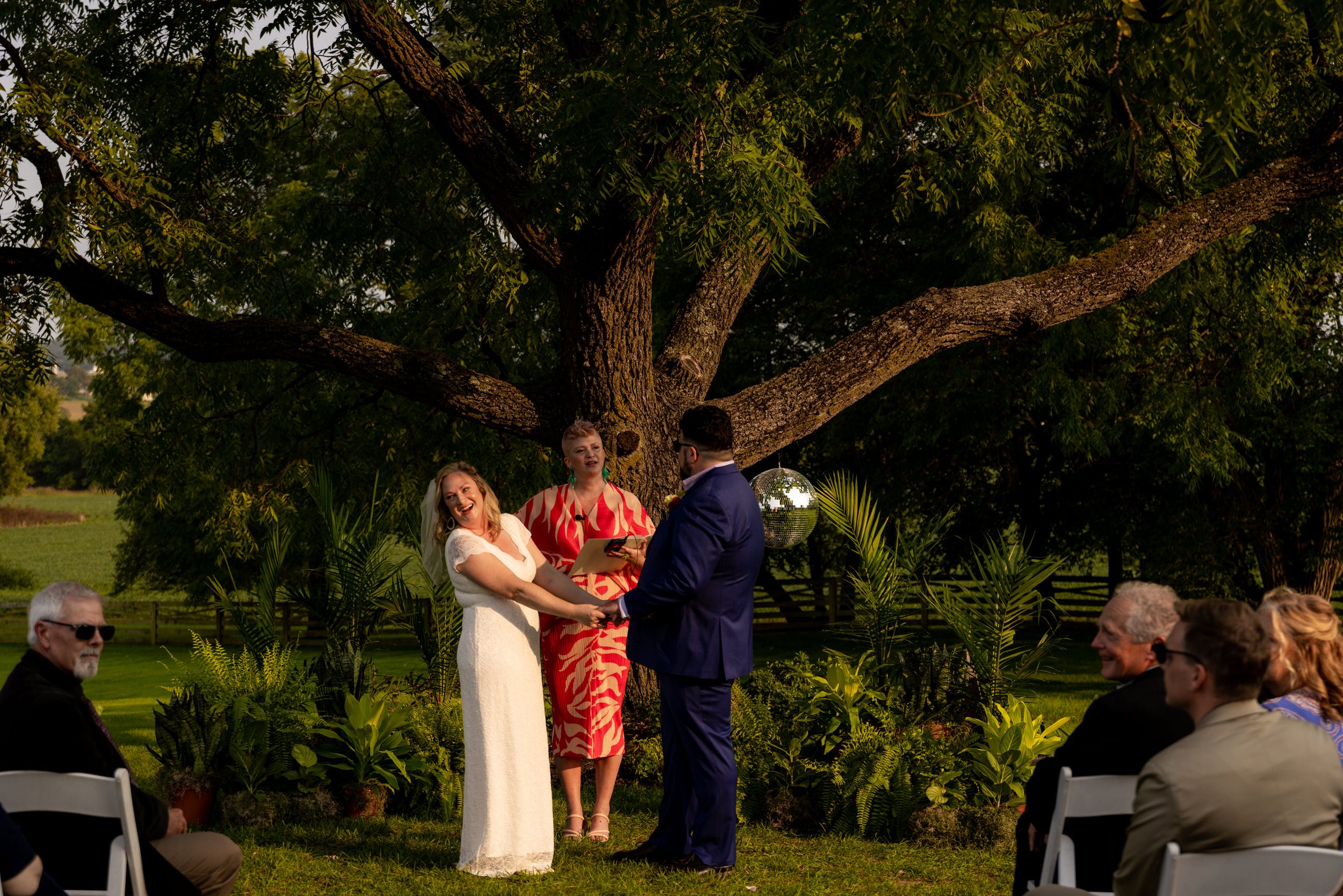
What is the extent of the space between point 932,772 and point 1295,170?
7353 mm

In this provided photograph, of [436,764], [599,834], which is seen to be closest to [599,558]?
[599,834]

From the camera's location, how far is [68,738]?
4043 mm

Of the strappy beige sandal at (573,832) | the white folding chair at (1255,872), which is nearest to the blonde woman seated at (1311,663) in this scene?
the white folding chair at (1255,872)

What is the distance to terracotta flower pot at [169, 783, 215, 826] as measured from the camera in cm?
768

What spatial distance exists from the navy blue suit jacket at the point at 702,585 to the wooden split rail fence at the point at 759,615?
17.5 metres

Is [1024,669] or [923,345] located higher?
[923,345]

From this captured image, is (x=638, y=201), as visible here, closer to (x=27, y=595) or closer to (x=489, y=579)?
(x=489, y=579)

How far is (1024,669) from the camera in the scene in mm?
7930

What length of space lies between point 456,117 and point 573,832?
222 inches

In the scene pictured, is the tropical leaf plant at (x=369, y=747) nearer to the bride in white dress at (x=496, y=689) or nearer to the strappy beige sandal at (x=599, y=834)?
the strappy beige sandal at (x=599, y=834)

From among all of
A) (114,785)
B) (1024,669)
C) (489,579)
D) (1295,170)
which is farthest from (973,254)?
(114,785)

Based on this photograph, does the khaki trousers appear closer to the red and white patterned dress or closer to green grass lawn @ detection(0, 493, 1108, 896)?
green grass lawn @ detection(0, 493, 1108, 896)

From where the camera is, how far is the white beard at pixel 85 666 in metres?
4.17

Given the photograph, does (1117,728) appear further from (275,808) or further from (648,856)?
(275,808)
